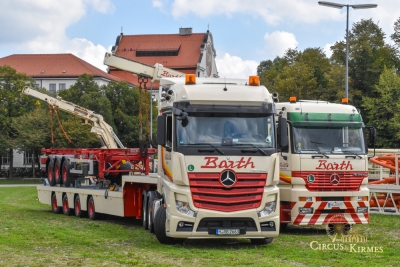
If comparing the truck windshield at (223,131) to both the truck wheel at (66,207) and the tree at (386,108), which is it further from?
the tree at (386,108)

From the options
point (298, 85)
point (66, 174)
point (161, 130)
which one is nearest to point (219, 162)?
point (161, 130)

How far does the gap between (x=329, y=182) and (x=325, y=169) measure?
0.35 metres

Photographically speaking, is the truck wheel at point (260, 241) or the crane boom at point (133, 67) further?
the crane boom at point (133, 67)

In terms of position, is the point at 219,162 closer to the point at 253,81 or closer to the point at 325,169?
the point at 253,81

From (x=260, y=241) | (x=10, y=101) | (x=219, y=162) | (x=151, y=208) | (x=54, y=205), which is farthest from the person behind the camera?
(x=10, y=101)

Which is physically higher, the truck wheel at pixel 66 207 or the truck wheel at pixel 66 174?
the truck wheel at pixel 66 174

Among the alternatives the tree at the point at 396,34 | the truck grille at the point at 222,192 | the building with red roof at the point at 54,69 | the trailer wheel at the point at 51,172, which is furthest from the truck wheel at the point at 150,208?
the building with red roof at the point at 54,69

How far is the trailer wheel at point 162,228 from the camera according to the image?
53.2 feet

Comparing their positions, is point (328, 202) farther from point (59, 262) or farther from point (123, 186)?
point (59, 262)

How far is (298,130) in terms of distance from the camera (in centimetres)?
1922

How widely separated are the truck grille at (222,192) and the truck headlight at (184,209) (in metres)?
0.16

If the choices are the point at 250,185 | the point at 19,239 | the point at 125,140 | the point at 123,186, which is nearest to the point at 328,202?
the point at 250,185

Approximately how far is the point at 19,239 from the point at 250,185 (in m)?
5.00

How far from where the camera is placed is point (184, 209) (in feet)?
51.0
